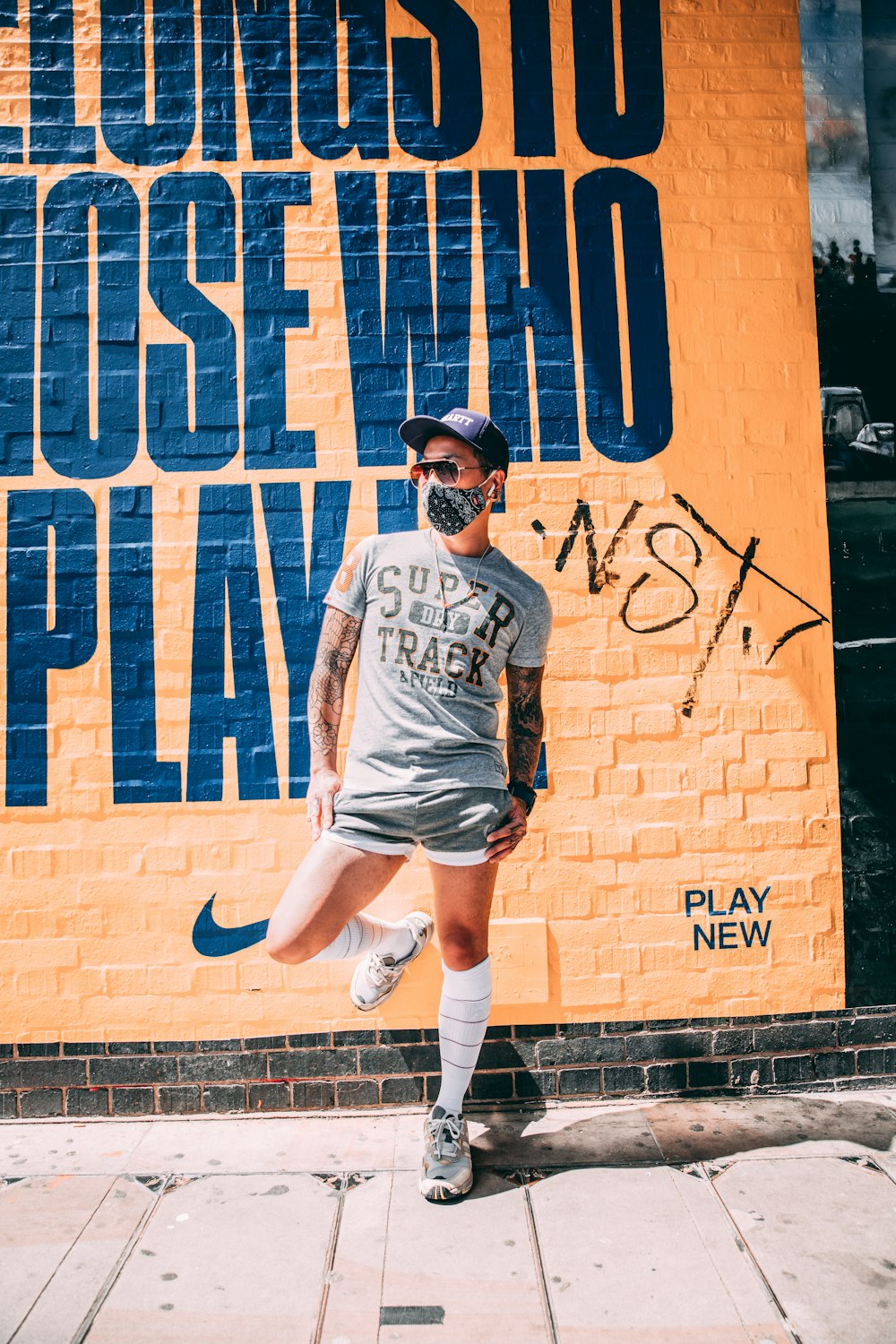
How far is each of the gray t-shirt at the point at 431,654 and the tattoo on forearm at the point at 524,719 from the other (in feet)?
0.16

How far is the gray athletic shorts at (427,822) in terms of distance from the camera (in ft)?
8.77

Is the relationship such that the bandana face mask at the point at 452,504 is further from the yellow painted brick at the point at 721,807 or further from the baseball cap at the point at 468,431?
the yellow painted brick at the point at 721,807

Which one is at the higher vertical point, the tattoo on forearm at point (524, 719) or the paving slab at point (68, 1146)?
the tattoo on forearm at point (524, 719)

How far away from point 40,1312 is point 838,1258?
2.05 metres

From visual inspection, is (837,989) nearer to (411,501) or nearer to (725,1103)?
(725,1103)

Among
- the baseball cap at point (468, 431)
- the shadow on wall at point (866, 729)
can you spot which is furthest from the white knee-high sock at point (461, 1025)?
the baseball cap at point (468, 431)

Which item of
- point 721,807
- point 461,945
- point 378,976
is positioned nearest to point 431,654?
point 461,945

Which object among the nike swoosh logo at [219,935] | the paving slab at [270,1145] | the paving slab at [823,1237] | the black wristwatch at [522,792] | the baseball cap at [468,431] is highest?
the baseball cap at [468,431]

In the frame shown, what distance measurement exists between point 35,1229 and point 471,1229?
1.24m

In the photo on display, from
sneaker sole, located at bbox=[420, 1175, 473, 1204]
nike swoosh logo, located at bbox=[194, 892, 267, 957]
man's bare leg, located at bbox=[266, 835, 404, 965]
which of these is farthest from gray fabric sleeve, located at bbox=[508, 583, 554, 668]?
sneaker sole, located at bbox=[420, 1175, 473, 1204]

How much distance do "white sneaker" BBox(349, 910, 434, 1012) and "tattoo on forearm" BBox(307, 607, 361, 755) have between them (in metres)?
0.74

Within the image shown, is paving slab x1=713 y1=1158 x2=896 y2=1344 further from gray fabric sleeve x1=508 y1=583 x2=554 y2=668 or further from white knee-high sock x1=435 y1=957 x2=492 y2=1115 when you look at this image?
gray fabric sleeve x1=508 y1=583 x2=554 y2=668

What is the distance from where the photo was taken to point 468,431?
2.73 meters

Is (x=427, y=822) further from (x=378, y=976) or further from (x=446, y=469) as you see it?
(x=446, y=469)
